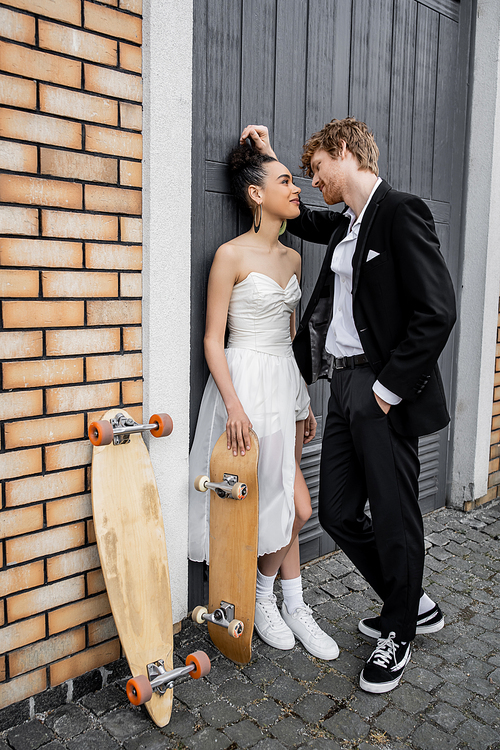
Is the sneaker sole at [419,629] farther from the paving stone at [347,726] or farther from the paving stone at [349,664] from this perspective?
the paving stone at [347,726]

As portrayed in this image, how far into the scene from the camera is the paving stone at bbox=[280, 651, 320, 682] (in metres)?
2.48

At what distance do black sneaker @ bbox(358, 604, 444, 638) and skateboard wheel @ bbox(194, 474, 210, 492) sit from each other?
103cm

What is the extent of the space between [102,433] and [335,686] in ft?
4.49

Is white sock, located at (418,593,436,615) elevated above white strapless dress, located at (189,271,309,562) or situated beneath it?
situated beneath

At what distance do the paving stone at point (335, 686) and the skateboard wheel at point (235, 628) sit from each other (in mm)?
368

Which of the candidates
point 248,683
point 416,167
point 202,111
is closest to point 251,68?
point 202,111

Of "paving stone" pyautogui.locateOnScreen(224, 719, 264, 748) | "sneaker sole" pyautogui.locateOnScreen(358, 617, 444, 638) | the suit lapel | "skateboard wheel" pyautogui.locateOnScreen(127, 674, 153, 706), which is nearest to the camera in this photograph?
"skateboard wheel" pyautogui.locateOnScreen(127, 674, 153, 706)

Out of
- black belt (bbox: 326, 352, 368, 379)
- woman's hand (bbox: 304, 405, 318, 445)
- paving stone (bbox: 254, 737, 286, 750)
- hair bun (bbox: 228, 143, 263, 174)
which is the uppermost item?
hair bun (bbox: 228, 143, 263, 174)

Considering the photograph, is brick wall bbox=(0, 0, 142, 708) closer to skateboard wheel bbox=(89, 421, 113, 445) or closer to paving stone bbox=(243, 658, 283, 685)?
skateboard wheel bbox=(89, 421, 113, 445)

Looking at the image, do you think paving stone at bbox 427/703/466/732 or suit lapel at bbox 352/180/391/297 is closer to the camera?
paving stone at bbox 427/703/466/732

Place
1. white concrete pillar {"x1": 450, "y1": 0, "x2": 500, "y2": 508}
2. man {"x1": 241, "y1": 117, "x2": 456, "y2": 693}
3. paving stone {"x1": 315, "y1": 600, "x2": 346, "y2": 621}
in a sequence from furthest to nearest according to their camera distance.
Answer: white concrete pillar {"x1": 450, "y1": 0, "x2": 500, "y2": 508} → paving stone {"x1": 315, "y1": 600, "x2": 346, "y2": 621} → man {"x1": 241, "y1": 117, "x2": 456, "y2": 693}

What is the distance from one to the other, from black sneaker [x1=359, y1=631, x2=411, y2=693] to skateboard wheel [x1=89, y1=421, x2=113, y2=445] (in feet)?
4.51

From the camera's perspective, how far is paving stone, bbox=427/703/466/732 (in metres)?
2.22

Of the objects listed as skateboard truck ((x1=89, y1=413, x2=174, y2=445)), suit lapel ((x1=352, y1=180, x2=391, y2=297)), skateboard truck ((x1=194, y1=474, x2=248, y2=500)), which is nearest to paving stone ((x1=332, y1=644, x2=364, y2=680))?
skateboard truck ((x1=194, y1=474, x2=248, y2=500))
